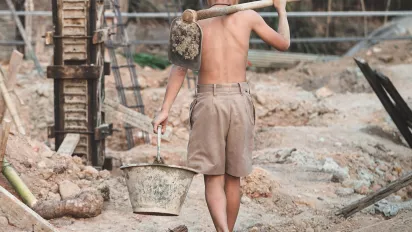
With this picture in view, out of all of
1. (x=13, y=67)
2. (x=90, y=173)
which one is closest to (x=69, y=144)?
(x=90, y=173)

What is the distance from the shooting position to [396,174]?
988cm

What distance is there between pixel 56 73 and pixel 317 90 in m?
8.77

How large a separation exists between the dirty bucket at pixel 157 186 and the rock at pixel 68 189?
1.69 m

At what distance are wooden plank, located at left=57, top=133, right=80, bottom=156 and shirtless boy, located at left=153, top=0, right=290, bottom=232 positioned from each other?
9.63 feet

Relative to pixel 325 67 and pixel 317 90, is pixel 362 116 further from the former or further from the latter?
pixel 325 67

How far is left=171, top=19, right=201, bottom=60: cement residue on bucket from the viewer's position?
5145 millimetres

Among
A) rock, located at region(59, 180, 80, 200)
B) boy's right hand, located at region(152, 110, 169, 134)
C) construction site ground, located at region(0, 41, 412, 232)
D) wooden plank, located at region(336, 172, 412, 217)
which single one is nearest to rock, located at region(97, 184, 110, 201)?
construction site ground, located at region(0, 41, 412, 232)

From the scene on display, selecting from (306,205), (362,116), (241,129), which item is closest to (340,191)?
(306,205)

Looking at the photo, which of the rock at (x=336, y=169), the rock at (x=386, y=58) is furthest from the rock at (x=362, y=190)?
the rock at (x=386, y=58)

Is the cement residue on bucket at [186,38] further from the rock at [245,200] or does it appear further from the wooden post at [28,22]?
the wooden post at [28,22]

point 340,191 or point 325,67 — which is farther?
point 325,67

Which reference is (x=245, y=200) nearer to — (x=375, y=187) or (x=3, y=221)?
(x=375, y=187)

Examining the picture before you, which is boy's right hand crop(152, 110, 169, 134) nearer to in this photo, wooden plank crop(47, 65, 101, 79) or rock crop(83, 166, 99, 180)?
rock crop(83, 166, 99, 180)

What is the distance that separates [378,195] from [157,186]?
→ 2299 millimetres
